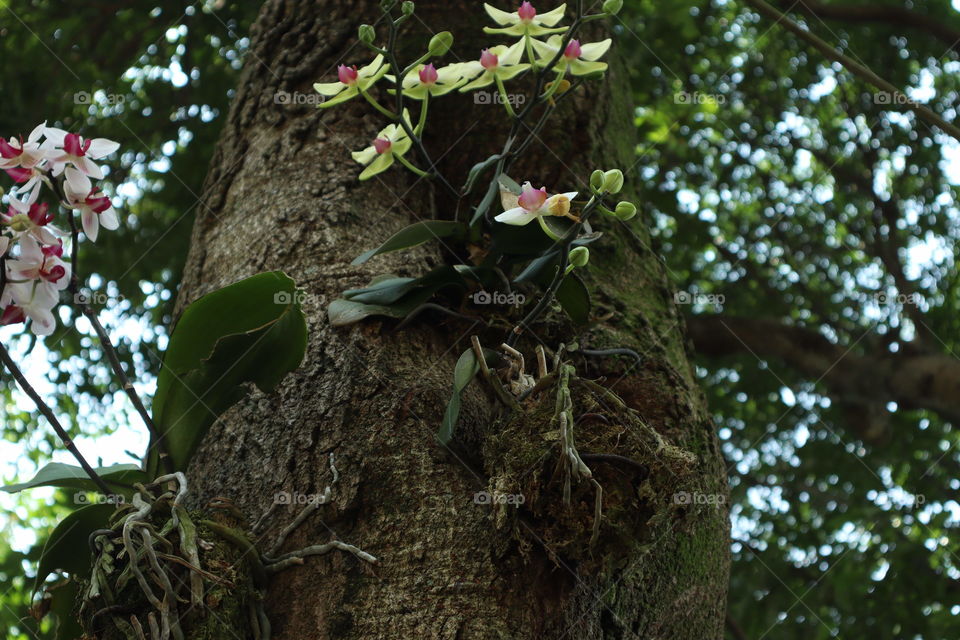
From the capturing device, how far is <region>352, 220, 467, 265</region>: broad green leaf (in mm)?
1286

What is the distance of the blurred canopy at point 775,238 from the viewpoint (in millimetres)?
2953

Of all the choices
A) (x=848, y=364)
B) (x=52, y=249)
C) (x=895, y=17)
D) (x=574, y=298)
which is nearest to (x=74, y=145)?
(x=52, y=249)

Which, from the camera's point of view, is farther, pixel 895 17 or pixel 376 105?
pixel 895 17

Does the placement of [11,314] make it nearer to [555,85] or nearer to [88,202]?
[88,202]

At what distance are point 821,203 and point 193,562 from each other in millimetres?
3431

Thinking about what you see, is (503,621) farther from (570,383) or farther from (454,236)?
(454,236)

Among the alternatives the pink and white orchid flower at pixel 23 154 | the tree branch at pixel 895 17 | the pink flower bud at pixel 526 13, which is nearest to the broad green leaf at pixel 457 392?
the pink flower bud at pixel 526 13

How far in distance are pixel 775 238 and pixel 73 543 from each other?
3247 mm

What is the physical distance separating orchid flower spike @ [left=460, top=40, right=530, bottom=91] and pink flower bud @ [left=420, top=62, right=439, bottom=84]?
1.6 inches

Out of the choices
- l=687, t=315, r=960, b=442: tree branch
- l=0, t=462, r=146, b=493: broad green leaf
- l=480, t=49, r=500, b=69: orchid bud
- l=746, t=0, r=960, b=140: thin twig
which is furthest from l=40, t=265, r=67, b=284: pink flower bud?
l=687, t=315, r=960, b=442: tree branch

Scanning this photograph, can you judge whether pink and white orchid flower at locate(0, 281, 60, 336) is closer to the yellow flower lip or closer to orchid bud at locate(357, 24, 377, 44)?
orchid bud at locate(357, 24, 377, 44)

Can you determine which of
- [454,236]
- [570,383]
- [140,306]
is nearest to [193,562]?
[570,383]

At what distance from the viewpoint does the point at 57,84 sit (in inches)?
123

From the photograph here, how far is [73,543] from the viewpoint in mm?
1157
